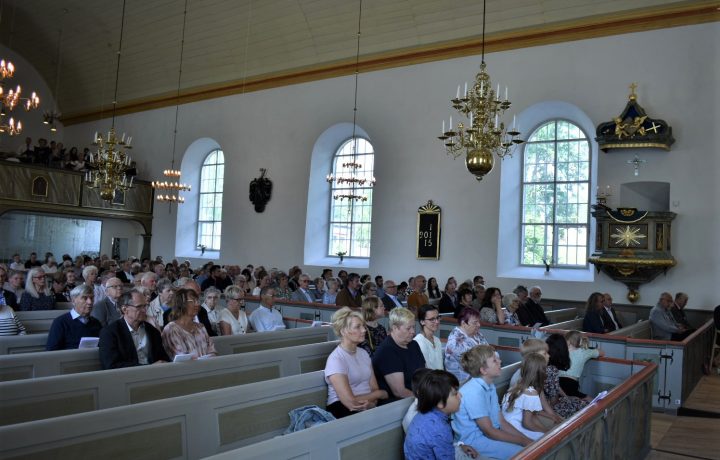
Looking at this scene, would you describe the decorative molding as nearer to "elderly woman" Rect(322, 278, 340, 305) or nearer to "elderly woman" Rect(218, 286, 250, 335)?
"elderly woman" Rect(322, 278, 340, 305)

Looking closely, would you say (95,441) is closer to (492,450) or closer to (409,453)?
(409,453)

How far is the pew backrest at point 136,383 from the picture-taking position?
321 centimetres

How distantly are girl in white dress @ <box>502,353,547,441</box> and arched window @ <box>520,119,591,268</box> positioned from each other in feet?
28.0

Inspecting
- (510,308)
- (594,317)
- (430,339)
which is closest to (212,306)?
(430,339)

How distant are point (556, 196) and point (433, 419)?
10351 mm

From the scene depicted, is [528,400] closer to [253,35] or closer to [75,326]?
[75,326]

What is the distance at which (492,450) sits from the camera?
12.1 feet

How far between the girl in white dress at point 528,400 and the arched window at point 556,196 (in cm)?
852

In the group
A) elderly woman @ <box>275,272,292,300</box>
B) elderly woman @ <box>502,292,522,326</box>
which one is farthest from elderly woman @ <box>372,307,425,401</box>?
elderly woman @ <box>275,272,292,300</box>

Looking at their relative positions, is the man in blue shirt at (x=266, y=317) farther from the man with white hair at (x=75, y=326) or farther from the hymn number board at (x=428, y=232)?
the hymn number board at (x=428, y=232)

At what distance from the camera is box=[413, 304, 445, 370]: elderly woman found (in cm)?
477

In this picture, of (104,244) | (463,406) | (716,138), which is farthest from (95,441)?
(104,244)

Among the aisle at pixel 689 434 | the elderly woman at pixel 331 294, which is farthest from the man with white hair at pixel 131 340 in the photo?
the elderly woman at pixel 331 294

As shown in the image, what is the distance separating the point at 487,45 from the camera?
1277 cm
